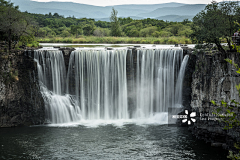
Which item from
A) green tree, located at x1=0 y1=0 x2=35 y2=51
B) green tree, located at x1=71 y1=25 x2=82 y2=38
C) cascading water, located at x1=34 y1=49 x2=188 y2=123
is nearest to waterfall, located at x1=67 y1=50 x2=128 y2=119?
cascading water, located at x1=34 y1=49 x2=188 y2=123

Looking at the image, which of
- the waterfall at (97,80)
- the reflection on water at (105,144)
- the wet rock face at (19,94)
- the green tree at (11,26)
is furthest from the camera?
the waterfall at (97,80)

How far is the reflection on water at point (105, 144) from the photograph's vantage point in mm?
19281

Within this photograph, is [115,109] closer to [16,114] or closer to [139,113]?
[139,113]

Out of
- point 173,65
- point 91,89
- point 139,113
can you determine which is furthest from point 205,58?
point 91,89

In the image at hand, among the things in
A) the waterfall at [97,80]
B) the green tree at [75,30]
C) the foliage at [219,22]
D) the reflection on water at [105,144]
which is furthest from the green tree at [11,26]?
the green tree at [75,30]

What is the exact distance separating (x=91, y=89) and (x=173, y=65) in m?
9.55

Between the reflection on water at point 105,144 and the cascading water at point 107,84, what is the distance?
142 inches

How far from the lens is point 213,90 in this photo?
21.7m

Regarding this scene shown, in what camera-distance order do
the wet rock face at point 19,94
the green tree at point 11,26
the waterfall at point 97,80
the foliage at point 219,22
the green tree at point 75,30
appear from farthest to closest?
the green tree at point 75,30
the waterfall at point 97,80
the green tree at point 11,26
the wet rock face at point 19,94
the foliage at point 219,22

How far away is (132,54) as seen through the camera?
29.2 m

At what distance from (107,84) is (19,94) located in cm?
968

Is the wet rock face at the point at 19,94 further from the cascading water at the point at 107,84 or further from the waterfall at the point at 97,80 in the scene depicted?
the waterfall at the point at 97,80

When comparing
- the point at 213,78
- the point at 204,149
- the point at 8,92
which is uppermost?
the point at 213,78

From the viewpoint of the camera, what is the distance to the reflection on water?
19281mm
